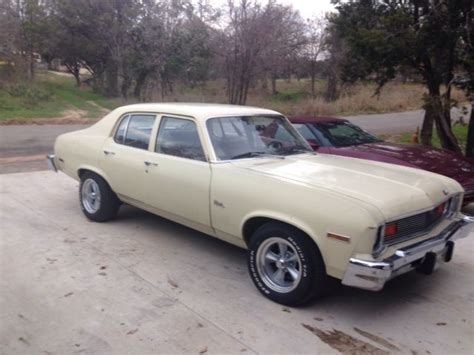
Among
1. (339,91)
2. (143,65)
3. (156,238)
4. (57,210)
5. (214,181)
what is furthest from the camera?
(339,91)

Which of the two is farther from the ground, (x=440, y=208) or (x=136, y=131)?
(x=136, y=131)

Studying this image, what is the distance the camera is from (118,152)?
5395 mm

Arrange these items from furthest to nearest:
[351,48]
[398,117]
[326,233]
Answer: [398,117] → [351,48] → [326,233]

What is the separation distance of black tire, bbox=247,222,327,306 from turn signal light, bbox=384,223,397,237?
515 millimetres

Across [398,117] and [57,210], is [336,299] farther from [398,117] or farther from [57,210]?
[398,117]

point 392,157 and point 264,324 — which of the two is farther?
point 392,157

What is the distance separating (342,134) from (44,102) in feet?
53.6

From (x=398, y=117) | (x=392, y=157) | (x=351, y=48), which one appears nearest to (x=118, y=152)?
(x=392, y=157)

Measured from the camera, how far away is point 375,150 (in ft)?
22.8

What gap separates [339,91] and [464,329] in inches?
1177

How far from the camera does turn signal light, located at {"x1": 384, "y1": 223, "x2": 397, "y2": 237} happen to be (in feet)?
11.2

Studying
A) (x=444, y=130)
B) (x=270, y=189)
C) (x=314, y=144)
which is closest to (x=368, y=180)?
(x=270, y=189)

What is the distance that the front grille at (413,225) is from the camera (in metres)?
3.54

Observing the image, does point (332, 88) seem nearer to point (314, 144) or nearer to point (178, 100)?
point (178, 100)
